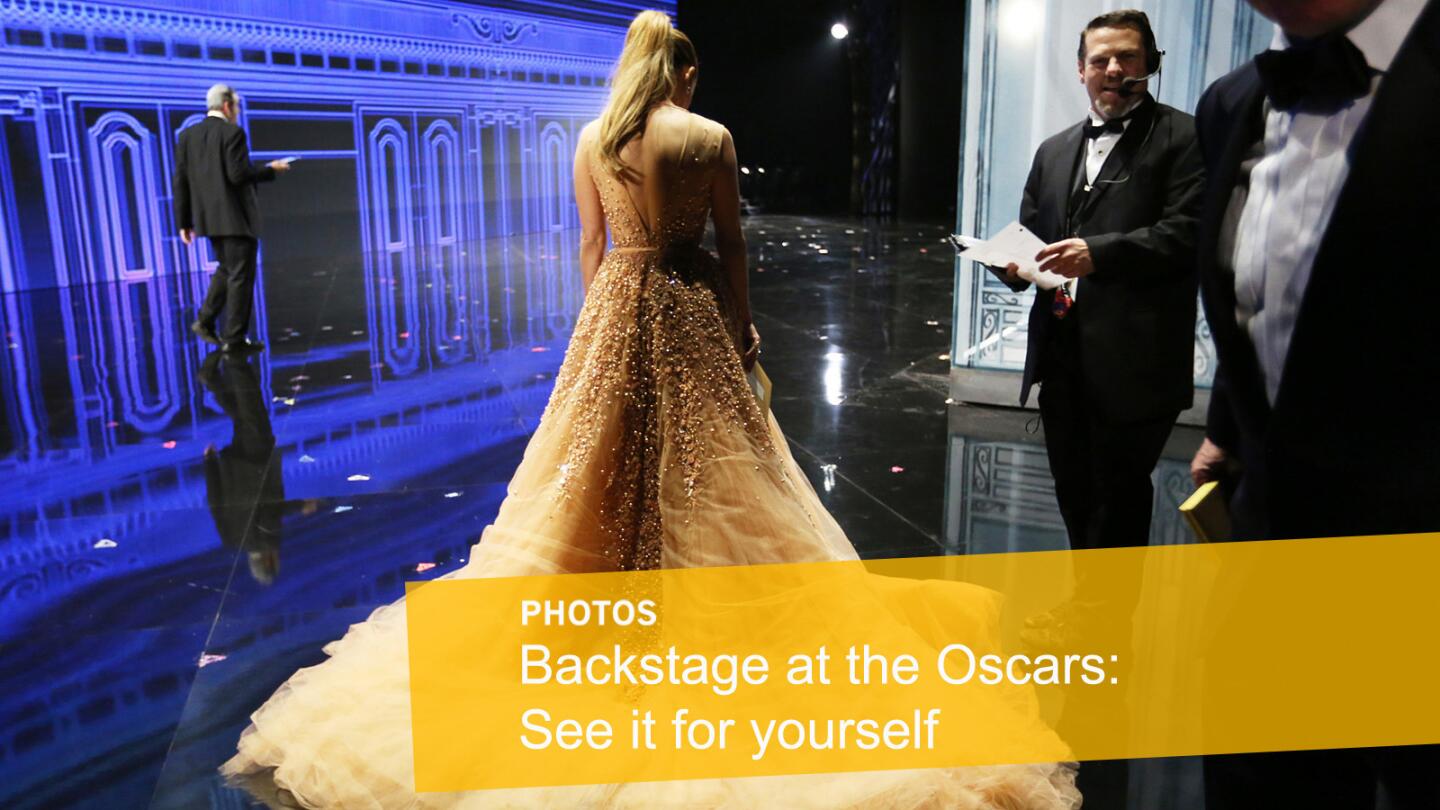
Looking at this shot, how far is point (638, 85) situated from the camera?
2.61 m

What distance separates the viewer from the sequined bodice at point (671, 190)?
2609 millimetres

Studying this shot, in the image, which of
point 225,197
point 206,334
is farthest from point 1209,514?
point 206,334

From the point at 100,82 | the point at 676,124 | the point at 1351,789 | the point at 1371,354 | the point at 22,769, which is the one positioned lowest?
the point at 22,769

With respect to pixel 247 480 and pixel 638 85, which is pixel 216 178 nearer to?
pixel 247 480

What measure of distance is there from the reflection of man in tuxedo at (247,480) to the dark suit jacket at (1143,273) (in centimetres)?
258

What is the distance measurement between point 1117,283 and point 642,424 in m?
1.17

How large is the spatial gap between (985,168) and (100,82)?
25.0 feet

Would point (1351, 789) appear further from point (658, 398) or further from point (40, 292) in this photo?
point (40, 292)

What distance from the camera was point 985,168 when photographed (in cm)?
525

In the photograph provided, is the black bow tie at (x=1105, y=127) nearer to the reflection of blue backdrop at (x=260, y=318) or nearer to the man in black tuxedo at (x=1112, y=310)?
the man in black tuxedo at (x=1112, y=310)

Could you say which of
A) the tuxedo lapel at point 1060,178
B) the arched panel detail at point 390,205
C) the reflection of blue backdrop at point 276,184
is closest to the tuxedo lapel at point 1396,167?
the tuxedo lapel at point 1060,178

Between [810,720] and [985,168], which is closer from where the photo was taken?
[810,720]

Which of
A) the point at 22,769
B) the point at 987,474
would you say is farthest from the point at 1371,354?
the point at 987,474

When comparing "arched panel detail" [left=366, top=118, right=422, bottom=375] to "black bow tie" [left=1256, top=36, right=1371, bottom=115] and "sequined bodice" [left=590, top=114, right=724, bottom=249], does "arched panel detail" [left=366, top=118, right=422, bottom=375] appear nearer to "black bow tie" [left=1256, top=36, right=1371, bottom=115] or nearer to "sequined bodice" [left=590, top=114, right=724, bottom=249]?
"sequined bodice" [left=590, top=114, right=724, bottom=249]
